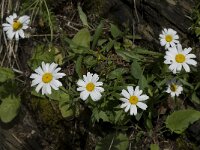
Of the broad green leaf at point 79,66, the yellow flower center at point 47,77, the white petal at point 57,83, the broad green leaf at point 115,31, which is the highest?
the broad green leaf at point 115,31

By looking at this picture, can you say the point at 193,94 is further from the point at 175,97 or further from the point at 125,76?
the point at 125,76

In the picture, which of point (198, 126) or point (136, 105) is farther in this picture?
point (198, 126)

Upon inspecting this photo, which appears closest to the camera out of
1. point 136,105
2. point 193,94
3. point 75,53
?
point 136,105

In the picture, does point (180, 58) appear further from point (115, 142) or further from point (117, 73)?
point (115, 142)

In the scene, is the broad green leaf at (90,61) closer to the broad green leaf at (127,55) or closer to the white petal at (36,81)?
the broad green leaf at (127,55)

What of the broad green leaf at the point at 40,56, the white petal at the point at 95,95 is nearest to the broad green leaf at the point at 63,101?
the broad green leaf at the point at 40,56

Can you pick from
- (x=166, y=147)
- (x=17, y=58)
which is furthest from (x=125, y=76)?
(x=17, y=58)

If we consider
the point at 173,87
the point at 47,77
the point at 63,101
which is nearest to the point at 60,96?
the point at 63,101
